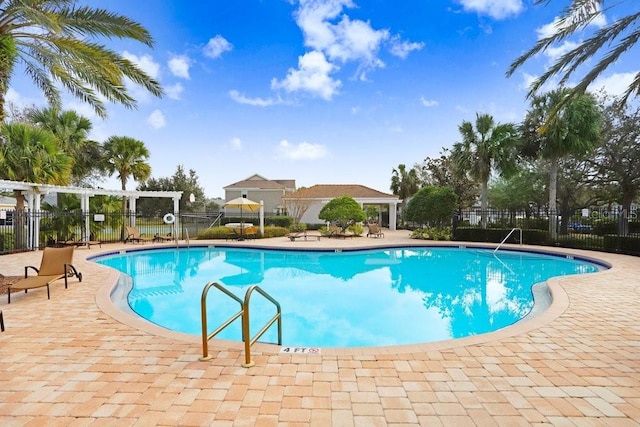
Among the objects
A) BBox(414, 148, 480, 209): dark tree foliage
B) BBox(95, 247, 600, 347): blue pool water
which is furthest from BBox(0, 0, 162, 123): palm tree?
BBox(414, 148, 480, 209): dark tree foliage

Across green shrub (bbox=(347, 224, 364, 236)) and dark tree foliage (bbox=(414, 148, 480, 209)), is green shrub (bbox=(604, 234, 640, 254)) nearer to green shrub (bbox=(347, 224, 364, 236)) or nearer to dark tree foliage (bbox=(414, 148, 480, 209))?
green shrub (bbox=(347, 224, 364, 236))

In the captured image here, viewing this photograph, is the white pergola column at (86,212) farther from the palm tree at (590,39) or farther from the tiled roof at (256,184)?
the palm tree at (590,39)

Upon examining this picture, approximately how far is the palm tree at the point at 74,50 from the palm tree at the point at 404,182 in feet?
91.9

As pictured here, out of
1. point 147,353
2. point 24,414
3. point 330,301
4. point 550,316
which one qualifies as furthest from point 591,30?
point 24,414

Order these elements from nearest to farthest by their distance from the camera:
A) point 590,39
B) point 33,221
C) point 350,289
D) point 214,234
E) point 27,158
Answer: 1. point 590,39
2. point 350,289
3. point 27,158
4. point 33,221
5. point 214,234

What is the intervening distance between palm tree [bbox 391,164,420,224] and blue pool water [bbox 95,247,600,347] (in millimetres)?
16956

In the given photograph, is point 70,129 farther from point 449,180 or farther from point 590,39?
point 449,180

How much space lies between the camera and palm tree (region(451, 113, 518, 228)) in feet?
63.6

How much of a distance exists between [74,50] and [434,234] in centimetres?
1861

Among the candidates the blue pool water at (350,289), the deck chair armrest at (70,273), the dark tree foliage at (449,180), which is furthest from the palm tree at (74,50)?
the dark tree foliage at (449,180)

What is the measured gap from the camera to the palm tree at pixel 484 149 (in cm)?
1939

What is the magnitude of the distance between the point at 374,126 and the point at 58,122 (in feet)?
61.7

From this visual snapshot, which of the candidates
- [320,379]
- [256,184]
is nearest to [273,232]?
[256,184]

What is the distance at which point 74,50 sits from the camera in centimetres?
757
